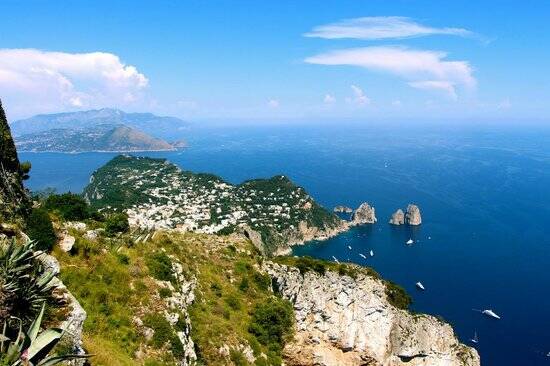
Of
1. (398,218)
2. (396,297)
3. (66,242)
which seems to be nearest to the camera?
(66,242)

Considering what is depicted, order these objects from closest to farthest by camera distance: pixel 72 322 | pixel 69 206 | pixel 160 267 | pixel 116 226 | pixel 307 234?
pixel 72 322 < pixel 160 267 < pixel 116 226 < pixel 69 206 < pixel 307 234

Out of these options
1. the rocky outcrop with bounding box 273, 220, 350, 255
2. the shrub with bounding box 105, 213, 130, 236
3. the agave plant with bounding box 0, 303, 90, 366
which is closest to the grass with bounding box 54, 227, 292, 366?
the shrub with bounding box 105, 213, 130, 236

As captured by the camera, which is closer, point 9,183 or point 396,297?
point 9,183

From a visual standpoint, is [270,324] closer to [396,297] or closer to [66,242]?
[66,242]

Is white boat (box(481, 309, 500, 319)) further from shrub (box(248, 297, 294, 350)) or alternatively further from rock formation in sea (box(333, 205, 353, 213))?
rock formation in sea (box(333, 205, 353, 213))

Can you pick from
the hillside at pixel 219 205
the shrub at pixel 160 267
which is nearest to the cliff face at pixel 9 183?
the shrub at pixel 160 267

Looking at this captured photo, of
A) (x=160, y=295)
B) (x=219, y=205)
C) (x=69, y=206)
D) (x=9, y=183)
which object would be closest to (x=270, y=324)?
(x=160, y=295)

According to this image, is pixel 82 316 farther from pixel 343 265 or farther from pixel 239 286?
pixel 343 265
